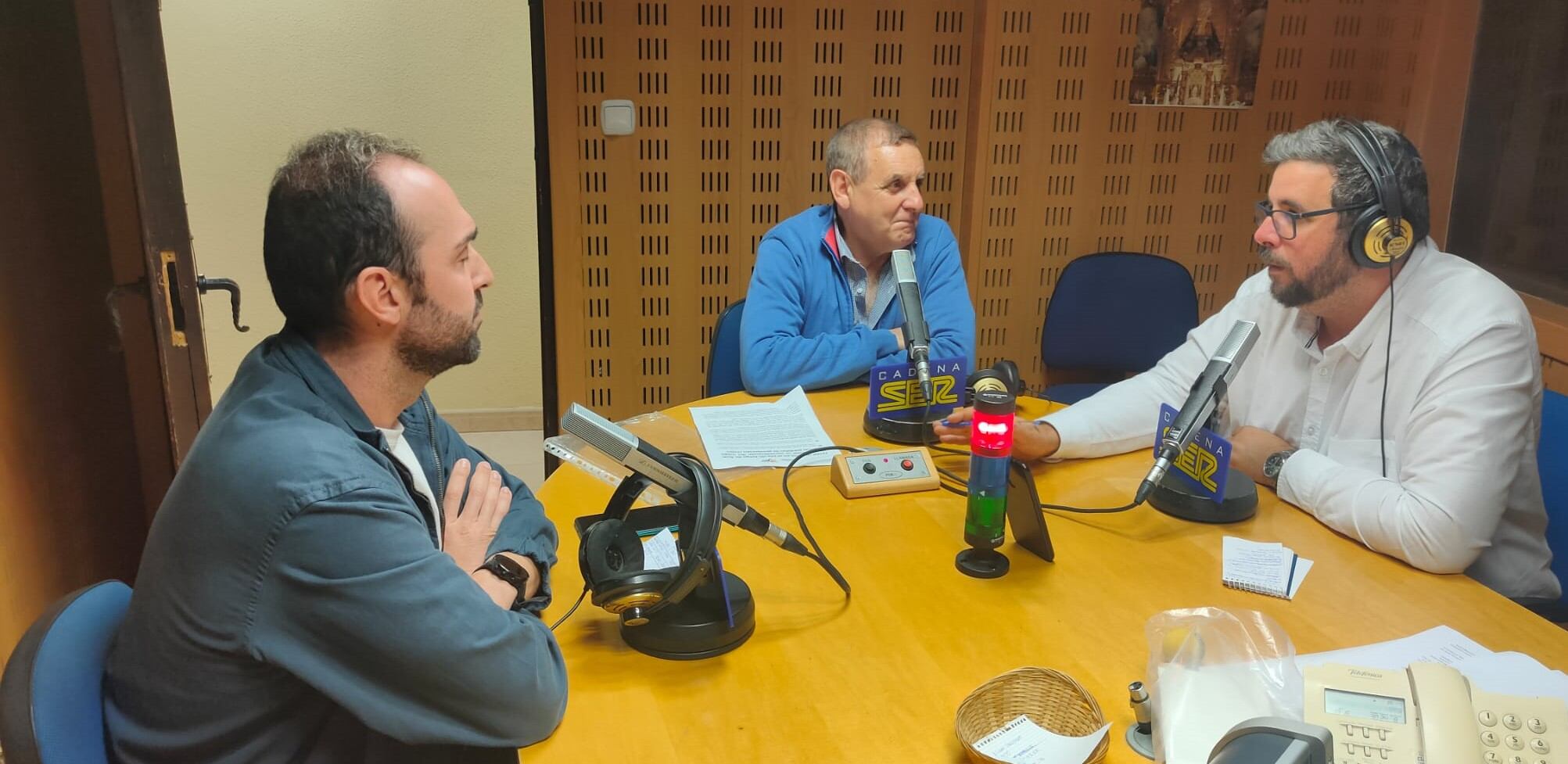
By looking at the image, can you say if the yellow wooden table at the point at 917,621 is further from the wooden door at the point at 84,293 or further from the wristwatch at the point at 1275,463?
the wooden door at the point at 84,293

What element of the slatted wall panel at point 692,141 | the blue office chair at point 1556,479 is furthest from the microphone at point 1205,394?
the slatted wall panel at point 692,141

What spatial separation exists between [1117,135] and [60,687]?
3340 millimetres

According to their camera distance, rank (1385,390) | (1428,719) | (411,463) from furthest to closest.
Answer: (1385,390), (411,463), (1428,719)

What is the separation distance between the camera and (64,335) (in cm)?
220

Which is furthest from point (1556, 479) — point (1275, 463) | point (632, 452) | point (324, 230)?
point (324, 230)

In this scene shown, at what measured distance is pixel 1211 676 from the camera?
1182 mm

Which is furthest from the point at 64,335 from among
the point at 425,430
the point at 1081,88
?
the point at 1081,88

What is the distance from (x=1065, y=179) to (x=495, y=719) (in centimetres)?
293

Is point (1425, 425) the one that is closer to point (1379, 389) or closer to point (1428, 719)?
point (1379, 389)

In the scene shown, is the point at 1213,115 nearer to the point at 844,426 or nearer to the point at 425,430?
the point at 844,426

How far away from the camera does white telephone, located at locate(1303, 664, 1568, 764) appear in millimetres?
1003

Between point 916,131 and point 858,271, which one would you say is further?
point 916,131

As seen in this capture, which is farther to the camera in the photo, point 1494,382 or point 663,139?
point 663,139

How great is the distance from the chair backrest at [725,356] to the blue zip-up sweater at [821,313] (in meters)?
0.09
